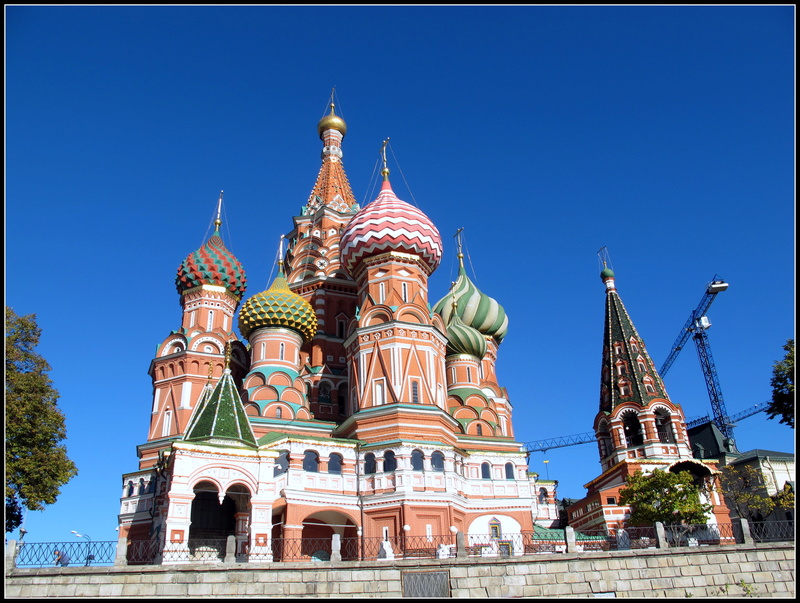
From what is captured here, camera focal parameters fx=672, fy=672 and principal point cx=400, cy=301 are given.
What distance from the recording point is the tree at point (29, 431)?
19.8 meters

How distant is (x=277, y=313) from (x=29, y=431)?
13.5 metres

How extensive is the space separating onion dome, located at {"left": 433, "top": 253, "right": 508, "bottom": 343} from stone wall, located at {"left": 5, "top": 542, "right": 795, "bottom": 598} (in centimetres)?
2379

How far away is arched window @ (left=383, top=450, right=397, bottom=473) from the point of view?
26.4 meters

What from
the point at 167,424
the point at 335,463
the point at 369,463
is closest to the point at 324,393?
the point at 335,463

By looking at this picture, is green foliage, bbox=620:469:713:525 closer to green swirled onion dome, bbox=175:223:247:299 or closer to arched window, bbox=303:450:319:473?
arched window, bbox=303:450:319:473

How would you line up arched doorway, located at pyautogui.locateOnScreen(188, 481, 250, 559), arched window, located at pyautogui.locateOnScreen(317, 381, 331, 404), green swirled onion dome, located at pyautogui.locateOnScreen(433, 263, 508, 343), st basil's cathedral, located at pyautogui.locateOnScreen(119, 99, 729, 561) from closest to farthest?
arched doorway, located at pyautogui.locateOnScreen(188, 481, 250, 559) → st basil's cathedral, located at pyautogui.locateOnScreen(119, 99, 729, 561) → arched window, located at pyautogui.locateOnScreen(317, 381, 331, 404) → green swirled onion dome, located at pyautogui.locateOnScreen(433, 263, 508, 343)

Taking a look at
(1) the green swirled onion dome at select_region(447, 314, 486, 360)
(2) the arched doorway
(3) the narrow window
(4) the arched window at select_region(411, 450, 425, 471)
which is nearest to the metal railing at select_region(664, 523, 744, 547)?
(4) the arched window at select_region(411, 450, 425, 471)

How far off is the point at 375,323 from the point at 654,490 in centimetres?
1347

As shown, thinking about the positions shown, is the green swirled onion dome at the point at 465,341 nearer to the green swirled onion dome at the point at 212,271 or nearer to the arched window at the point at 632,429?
the arched window at the point at 632,429

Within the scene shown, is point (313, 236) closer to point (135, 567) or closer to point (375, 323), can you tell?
point (375, 323)

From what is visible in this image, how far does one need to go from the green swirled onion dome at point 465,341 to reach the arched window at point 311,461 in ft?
39.3

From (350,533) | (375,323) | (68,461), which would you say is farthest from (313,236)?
(68,461)

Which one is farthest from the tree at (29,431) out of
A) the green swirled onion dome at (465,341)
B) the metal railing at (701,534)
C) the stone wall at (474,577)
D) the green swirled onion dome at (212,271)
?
the green swirled onion dome at (465,341)

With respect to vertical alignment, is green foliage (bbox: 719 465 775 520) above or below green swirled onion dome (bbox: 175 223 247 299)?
below
